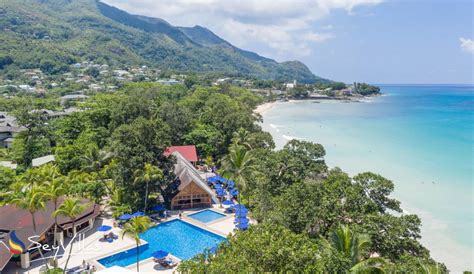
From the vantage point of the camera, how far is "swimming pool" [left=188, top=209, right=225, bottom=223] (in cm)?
2348

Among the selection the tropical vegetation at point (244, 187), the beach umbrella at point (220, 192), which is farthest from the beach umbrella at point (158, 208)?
the beach umbrella at point (220, 192)

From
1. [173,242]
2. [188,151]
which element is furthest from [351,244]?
[188,151]

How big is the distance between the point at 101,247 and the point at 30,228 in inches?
149

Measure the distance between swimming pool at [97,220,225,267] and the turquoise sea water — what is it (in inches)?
567

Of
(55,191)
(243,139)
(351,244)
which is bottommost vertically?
(55,191)

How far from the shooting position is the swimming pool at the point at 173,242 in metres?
18.1

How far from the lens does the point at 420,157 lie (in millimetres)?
44812

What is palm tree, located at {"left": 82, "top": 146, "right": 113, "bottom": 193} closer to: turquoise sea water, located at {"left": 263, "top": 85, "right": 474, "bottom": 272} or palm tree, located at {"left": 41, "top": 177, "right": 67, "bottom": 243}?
palm tree, located at {"left": 41, "top": 177, "right": 67, "bottom": 243}

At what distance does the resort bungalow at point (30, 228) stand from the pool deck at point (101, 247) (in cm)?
50

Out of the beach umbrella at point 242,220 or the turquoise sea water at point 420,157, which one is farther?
the turquoise sea water at point 420,157

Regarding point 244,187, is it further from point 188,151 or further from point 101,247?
point 188,151

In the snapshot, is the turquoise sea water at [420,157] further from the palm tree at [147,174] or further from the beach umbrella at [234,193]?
the palm tree at [147,174]

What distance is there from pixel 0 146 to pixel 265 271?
43.4 meters

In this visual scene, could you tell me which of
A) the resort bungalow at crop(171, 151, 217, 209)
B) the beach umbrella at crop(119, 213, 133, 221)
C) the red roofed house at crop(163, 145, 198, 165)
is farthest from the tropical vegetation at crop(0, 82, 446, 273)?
the red roofed house at crop(163, 145, 198, 165)
